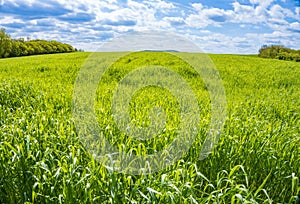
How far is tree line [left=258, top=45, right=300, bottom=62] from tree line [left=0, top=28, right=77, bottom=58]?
33751 millimetres

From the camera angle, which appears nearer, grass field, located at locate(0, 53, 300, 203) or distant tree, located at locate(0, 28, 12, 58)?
grass field, located at locate(0, 53, 300, 203)

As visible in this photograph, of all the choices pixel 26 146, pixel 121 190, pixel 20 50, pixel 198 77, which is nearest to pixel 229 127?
pixel 121 190

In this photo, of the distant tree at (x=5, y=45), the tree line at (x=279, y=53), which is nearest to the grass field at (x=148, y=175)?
the tree line at (x=279, y=53)

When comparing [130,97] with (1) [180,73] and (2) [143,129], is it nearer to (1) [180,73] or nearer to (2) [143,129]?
(2) [143,129]

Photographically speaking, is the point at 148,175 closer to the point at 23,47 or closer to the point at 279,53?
the point at 279,53

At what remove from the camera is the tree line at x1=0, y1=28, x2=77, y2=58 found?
51719mm

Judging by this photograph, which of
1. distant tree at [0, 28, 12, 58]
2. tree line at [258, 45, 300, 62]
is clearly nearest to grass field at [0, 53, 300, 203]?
tree line at [258, 45, 300, 62]

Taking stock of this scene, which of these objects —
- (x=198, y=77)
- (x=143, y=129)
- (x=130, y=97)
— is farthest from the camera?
(x=198, y=77)

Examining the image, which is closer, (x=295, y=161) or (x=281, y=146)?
(x=295, y=161)

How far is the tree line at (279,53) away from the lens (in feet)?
124

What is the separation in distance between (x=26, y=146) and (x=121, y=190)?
129 cm

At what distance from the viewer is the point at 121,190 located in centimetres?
277

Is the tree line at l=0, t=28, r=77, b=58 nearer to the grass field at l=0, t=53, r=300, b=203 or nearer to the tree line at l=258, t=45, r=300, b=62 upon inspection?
the tree line at l=258, t=45, r=300, b=62

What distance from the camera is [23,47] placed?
53531 millimetres
